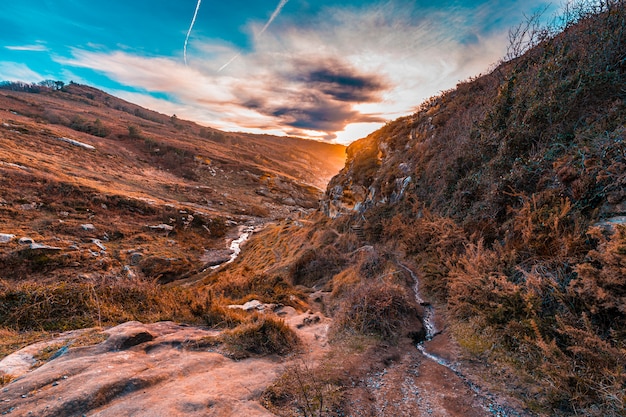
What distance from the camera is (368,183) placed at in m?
26.7

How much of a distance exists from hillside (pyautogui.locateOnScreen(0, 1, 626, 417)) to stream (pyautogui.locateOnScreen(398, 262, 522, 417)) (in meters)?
→ 0.05

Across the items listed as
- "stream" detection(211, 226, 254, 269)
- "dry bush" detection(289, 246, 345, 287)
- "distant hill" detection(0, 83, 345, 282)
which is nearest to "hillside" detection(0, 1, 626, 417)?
"dry bush" detection(289, 246, 345, 287)

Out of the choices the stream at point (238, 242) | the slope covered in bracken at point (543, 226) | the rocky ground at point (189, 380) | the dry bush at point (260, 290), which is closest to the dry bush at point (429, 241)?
the slope covered in bracken at point (543, 226)

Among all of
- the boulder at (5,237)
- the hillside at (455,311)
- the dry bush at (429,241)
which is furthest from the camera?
the boulder at (5,237)

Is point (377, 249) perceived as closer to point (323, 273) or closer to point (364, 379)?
point (323, 273)

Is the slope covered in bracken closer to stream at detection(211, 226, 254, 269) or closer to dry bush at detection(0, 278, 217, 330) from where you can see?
dry bush at detection(0, 278, 217, 330)

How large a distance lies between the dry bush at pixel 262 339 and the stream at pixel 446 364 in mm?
3338

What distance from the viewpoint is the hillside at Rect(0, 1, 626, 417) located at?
436cm

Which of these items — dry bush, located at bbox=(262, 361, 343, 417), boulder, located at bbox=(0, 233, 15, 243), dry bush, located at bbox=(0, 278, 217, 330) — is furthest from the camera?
boulder, located at bbox=(0, 233, 15, 243)

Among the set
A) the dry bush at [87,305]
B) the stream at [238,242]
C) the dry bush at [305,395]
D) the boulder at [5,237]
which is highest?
the boulder at [5,237]

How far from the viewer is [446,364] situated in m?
6.20

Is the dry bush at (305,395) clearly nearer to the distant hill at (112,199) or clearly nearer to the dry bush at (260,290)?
the dry bush at (260,290)

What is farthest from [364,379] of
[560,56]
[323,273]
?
[560,56]

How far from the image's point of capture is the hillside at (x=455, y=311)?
14.3ft
